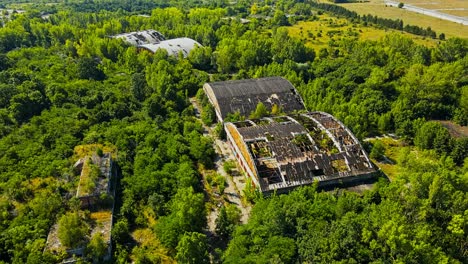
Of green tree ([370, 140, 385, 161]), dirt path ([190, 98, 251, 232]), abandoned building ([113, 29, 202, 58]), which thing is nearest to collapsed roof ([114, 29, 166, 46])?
abandoned building ([113, 29, 202, 58])

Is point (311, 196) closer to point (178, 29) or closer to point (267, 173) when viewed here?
point (267, 173)

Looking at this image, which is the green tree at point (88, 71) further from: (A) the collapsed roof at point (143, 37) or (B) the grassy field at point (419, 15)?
(B) the grassy field at point (419, 15)

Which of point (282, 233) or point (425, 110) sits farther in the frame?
point (425, 110)

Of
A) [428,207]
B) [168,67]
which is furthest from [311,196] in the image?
[168,67]

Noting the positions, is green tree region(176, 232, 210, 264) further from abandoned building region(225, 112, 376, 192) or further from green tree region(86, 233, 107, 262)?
abandoned building region(225, 112, 376, 192)

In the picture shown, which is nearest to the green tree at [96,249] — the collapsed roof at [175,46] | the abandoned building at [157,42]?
the abandoned building at [157,42]

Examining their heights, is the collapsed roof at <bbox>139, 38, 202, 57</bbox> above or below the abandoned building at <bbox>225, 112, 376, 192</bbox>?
above

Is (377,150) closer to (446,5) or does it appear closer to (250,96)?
(250,96)
